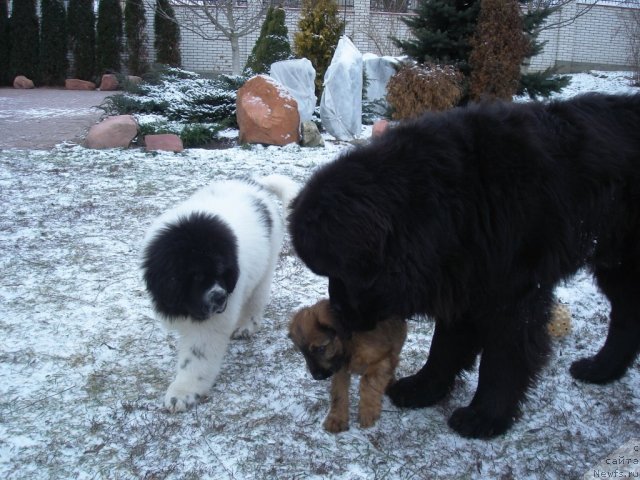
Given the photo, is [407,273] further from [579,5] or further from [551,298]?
[579,5]

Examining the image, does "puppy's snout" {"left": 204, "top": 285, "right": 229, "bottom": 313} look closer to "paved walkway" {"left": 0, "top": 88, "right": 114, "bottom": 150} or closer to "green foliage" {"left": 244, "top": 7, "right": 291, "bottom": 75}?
"paved walkway" {"left": 0, "top": 88, "right": 114, "bottom": 150}

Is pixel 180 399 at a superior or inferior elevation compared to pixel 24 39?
inferior

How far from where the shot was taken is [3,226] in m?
4.89

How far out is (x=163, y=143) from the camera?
7.79m

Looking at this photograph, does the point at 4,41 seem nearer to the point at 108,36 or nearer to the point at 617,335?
the point at 108,36

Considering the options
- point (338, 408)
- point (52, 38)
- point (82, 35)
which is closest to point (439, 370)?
point (338, 408)

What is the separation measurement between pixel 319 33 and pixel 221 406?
9.18 metres

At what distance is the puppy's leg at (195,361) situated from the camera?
2686 millimetres

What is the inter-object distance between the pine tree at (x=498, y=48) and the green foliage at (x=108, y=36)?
12.1 meters

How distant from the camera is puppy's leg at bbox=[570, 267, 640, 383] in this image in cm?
269

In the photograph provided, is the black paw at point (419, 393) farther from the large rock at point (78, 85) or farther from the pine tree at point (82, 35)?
the pine tree at point (82, 35)

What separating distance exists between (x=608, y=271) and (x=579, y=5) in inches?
770

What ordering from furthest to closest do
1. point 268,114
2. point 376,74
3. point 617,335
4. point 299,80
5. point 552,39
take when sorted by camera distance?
point 552,39, point 376,74, point 299,80, point 268,114, point 617,335

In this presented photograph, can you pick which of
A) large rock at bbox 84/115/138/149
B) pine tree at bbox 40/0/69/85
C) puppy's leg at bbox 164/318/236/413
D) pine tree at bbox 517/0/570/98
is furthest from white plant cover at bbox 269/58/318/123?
pine tree at bbox 40/0/69/85
